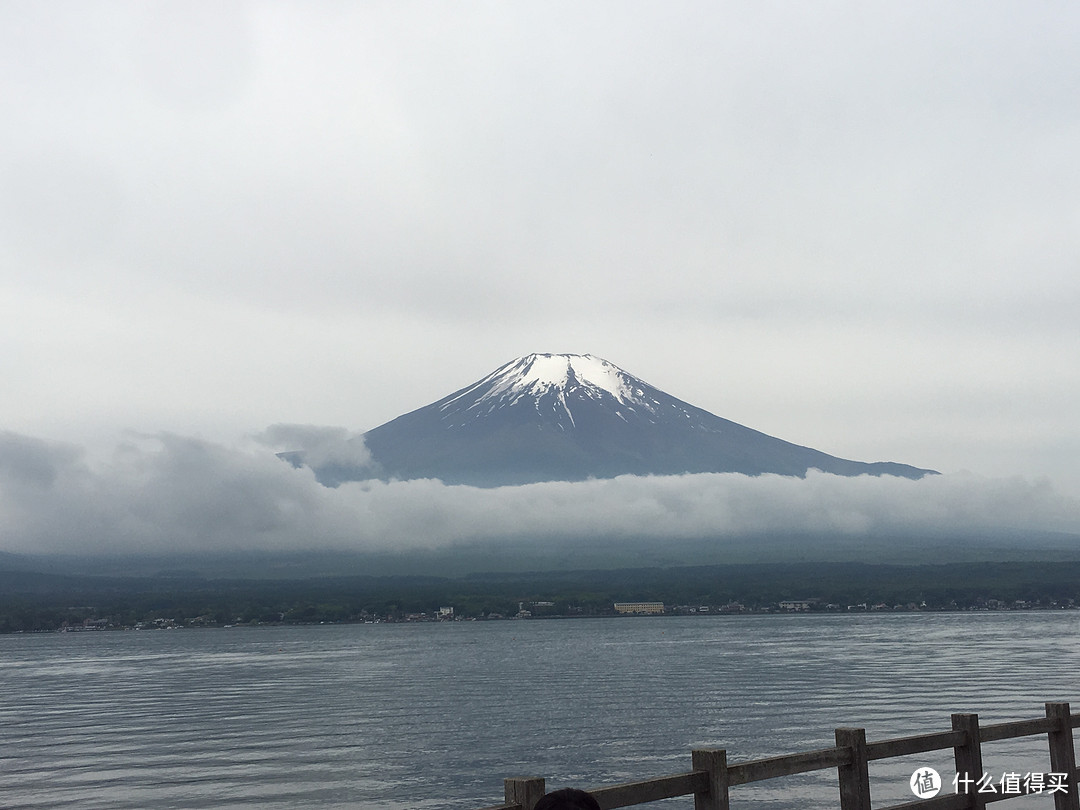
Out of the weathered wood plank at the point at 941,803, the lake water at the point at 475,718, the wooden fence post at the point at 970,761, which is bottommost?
the lake water at the point at 475,718

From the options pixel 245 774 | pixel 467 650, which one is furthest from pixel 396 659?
pixel 245 774

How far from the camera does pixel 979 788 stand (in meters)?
11.0

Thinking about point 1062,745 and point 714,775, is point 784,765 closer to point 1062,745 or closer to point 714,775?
point 714,775

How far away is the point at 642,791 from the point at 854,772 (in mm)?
3107

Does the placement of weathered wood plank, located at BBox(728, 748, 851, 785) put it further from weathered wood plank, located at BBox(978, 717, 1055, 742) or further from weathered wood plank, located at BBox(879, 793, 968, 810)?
weathered wood plank, located at BBox(978, 717, 1055, 742)

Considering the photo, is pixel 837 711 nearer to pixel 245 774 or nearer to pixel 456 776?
pixel 456 776

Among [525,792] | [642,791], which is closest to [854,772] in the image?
[642,791]

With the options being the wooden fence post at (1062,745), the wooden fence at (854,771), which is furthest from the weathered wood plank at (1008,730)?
the wooden fence post at (1062,745)

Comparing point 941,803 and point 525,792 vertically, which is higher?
point 525,792

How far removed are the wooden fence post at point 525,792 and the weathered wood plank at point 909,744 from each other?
4.10 meters

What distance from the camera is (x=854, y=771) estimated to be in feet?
33.6

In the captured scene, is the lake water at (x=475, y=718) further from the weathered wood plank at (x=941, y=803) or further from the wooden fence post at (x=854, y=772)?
the wooden fence post at (x=854, y=772)

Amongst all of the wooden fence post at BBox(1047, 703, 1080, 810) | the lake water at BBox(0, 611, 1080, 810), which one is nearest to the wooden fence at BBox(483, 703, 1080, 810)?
the wooden fence post at BBox(1047, 703, 1080, 810)

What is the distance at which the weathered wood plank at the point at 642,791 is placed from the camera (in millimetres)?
8055
